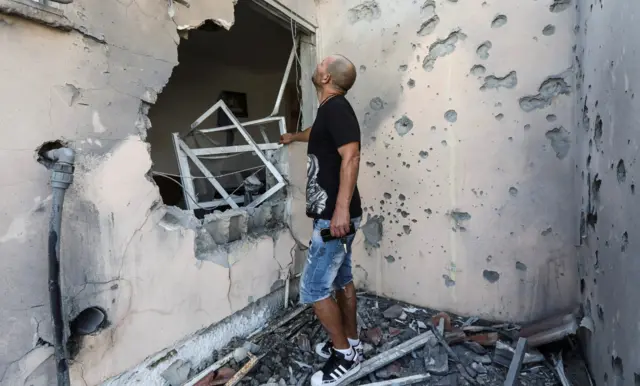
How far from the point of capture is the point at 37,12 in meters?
1.29

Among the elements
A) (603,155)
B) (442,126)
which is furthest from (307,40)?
(603,155)

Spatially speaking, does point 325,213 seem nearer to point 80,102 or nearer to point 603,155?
point 80,102

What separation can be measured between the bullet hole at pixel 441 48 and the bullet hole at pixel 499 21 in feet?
0.58

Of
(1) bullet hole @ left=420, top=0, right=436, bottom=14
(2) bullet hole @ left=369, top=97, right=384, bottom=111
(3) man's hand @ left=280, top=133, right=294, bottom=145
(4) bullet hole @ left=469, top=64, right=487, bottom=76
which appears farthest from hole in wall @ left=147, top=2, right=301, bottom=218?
(4) bullet hole @ left=469, top=64, right=487, bottom=76

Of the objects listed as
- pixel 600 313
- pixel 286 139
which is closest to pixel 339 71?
pixel 286 139

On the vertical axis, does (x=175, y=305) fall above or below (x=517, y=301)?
above

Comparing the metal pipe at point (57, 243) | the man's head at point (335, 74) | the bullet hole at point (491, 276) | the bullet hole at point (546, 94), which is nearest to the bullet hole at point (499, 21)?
the bullet hole at point (546, 94)

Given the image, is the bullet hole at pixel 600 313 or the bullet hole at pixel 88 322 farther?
the bullet hole at pixel 600 313

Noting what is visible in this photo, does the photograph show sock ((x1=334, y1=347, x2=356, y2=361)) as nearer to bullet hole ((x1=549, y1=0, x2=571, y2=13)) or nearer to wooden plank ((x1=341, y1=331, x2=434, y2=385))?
wooden plank ((x1=341, y1=331, x2=434, y2=385))

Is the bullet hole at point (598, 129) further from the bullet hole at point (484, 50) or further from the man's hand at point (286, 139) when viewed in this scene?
the man's hand at point (286, 139)

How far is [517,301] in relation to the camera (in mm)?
2402

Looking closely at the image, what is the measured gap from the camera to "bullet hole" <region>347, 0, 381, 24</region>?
274 centimetres

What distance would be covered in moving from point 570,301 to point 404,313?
1035 mm

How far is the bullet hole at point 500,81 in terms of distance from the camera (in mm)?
2297
